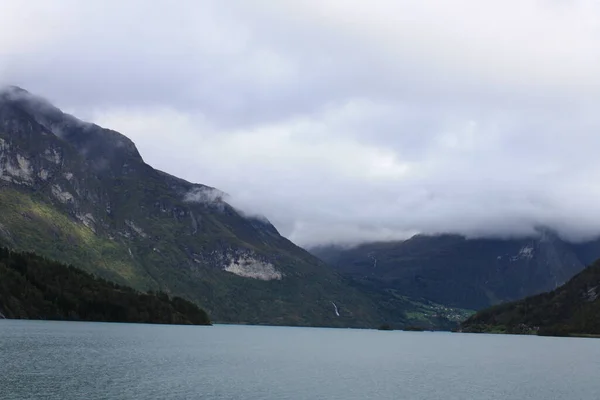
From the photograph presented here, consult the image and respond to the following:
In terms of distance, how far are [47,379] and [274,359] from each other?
89451mm

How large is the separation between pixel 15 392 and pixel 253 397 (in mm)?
36551

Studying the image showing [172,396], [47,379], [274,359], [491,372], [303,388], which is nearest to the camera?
[172,396]

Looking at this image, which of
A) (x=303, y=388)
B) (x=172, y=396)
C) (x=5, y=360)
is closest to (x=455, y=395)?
(x=303, y=388)

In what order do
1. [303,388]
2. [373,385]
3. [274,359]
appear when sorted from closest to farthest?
[303,388], [373,385], [274,359]

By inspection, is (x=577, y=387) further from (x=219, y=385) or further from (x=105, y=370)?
(x=105, y=370)

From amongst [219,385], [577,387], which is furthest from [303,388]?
[577,387]

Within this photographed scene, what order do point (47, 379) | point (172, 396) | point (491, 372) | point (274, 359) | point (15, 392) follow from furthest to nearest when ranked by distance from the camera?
point (274, 359) → point (491, 372) → point (47, 379) → point (172, 396) → point (15, 392)

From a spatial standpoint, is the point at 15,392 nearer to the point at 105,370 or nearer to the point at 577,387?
the point at 105,370

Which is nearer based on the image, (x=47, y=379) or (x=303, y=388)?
(x=47, y=379)

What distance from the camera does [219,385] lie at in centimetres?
11569

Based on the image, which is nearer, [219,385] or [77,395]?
[77,395]

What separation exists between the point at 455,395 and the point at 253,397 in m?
38.9

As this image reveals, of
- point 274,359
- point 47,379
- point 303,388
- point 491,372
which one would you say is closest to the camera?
point 47,379

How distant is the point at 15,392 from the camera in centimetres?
9294
